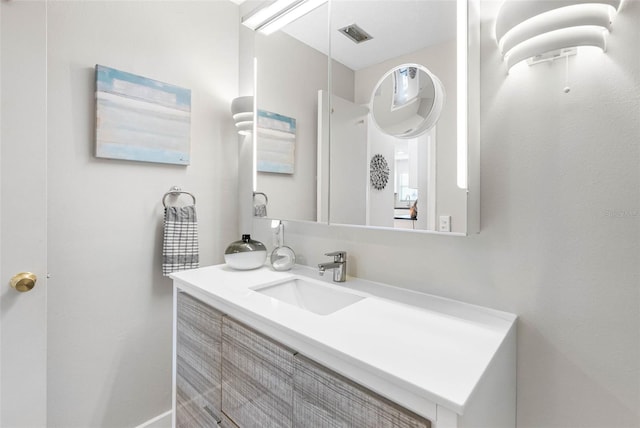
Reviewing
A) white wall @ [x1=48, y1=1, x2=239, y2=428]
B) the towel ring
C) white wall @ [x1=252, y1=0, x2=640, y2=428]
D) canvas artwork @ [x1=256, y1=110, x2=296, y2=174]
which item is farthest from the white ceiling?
the towel ring

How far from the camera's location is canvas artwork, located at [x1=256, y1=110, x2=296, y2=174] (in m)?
1.54

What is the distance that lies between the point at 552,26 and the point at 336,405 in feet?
3.42

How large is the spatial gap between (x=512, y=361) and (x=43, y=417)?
1658mm

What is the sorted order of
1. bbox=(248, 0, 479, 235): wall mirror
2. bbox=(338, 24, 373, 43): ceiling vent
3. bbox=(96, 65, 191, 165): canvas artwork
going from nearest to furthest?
bbox=(248, 0, 479, 235): wall mirror < bbox=(338, 24, 373, 43): ceiling vent < bbox=(96, 65, 191, 165): canvas artwork

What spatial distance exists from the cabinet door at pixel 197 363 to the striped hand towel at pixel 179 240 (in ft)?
0.95

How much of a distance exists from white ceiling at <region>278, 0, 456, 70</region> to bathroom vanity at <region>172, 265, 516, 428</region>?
0.88 m

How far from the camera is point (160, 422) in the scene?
1562 mm

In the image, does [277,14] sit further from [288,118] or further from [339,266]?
[339,266]

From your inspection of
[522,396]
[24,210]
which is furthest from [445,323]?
[24,210]

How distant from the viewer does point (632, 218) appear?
0.73 metres

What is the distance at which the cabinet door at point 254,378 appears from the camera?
2.69 feet

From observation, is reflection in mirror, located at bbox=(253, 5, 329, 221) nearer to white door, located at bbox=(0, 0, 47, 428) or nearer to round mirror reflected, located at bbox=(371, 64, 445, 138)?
round mirror reflected, located at bbox=(371, 64, 445, 138)

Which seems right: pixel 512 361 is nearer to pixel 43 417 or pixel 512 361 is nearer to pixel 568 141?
pixel 568 141

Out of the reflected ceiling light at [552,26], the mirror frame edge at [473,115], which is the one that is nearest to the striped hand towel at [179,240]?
the mirror frame edge at [473,115]
